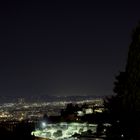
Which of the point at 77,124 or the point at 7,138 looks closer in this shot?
the point at 7,138

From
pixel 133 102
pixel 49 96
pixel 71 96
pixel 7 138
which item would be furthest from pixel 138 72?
pixel 49 96

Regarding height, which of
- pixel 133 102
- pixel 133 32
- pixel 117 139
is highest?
pixel 133 32

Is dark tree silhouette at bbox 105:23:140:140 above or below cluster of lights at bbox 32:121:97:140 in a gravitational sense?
above

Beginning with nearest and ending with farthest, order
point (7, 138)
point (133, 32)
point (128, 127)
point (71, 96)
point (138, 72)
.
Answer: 1. point (7, 138)
2. point (128, 127)
3. point (138, 72)
4. point (133, 32)
5. point (71, 96)

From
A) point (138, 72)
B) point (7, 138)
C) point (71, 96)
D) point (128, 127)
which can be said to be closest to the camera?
point (7, 138)

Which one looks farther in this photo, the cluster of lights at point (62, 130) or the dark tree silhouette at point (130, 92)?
the cluster of lights at point (62, 130)

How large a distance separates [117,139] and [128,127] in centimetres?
218

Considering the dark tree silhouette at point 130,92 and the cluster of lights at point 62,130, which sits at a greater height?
the dark tree silhouette at point 130,92

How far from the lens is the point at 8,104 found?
114 metres

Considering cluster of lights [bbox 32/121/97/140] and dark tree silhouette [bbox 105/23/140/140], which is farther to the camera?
cluster of lights [bbox 32/121/97/140]

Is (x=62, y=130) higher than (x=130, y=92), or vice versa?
(x=130, y=92)

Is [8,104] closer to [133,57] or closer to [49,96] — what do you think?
[49,96]

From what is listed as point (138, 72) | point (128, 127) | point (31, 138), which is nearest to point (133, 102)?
point (138, 72)

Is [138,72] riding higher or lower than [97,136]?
higher
